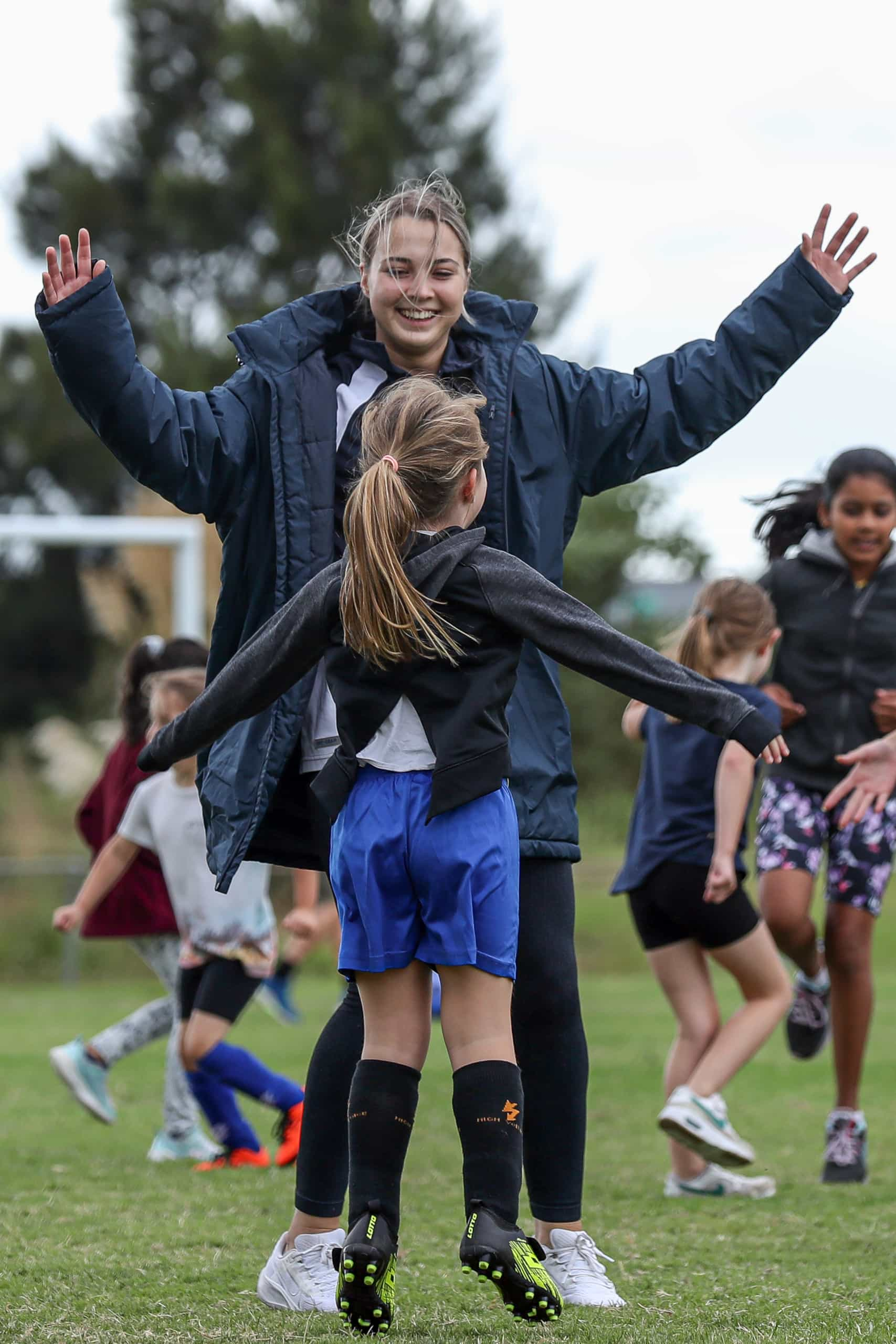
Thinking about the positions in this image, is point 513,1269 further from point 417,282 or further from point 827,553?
point 827,553

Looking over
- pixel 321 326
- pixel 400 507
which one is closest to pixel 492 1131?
pixel 400 507

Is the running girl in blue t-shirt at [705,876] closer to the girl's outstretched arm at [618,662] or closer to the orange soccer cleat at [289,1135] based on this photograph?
the orange soccer cleat at [289,1135]

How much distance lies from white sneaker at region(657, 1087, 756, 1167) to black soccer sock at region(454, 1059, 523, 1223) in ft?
5.67

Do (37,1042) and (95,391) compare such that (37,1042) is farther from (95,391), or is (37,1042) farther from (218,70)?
(218,70)

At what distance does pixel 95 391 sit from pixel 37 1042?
25.3ft

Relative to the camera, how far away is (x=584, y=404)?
3502mm

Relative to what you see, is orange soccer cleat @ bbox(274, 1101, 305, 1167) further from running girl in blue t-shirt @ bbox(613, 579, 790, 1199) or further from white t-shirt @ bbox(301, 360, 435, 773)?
white t-shirt @ bbox(301, 360, 435, 773)

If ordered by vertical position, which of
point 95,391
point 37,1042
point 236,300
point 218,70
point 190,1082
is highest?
point 218,70

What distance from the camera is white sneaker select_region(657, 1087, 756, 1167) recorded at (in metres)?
4.55

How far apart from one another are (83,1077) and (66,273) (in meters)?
3.64

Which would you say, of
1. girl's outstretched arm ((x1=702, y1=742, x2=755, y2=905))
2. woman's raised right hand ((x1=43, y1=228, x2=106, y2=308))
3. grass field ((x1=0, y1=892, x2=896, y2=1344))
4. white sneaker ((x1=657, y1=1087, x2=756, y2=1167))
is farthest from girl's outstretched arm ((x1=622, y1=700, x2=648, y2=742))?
woman's raised right hand ((x1=43, y1=228, x2=106, y2=308))

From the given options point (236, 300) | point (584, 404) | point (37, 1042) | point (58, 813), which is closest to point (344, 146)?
point (236, 300)

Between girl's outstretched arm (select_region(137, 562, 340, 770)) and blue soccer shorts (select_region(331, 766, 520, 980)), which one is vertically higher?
girl's outstretched arm (select_region(137, 562, 340, 770))

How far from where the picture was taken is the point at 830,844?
5.46 meters
